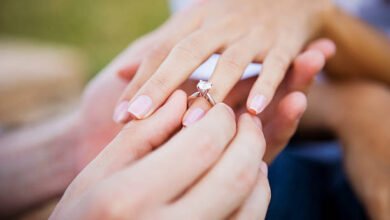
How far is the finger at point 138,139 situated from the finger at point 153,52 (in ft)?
0.30

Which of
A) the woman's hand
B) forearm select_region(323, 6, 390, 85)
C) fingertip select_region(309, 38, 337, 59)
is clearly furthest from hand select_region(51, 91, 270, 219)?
forearm select_region(323, 6, 390, 85)

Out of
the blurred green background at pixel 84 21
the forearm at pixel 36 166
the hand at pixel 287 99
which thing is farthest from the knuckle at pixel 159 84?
the blurred green background at pixel 84 21

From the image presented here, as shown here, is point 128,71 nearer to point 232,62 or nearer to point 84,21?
point 232,62

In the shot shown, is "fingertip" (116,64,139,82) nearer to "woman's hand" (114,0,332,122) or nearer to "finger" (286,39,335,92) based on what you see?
"woman's hand" (114,0,332,122)

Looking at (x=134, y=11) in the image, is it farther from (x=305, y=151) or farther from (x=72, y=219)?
(x=72, y=219)

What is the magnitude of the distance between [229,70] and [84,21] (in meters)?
3.03

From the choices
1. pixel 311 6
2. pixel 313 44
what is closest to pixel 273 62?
pixel 313 44

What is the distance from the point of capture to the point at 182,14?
0.93m

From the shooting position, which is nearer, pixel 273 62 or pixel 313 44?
pixel 273 62

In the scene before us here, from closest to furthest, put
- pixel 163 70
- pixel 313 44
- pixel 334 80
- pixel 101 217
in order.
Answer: pixel 101 217, pixel 163 70, pixel 313 44, pixel 334 80

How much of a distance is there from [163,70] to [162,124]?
133mm

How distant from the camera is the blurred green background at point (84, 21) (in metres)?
3.41

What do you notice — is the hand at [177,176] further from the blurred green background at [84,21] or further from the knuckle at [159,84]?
the blurred green background at [84,21]

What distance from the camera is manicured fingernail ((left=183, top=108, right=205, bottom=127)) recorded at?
0.62 meters
